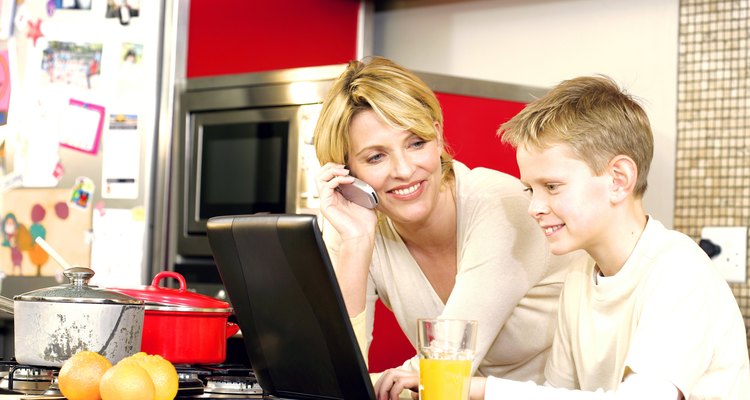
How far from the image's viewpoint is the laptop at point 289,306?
118cm

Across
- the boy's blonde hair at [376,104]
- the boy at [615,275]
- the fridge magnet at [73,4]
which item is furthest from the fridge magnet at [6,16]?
the boy at [615,275]

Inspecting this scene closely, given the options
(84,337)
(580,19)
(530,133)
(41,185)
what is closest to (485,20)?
(580,19)

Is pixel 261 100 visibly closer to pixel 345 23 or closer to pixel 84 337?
pixel 345 23

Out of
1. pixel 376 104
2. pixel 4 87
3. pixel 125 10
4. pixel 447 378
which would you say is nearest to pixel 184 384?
pixel 447 378

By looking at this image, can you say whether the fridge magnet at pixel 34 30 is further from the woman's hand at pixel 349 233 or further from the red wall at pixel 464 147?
the woman's hand at pixel 349 233

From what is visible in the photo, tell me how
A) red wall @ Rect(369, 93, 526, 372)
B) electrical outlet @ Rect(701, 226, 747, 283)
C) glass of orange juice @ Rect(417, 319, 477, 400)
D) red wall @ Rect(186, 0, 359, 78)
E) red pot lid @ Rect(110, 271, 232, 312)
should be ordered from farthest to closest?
1. red wall @ Rect(186, 0, 359, 78)
2. red wall @ Rect(369, 93, 526, 372)
3. electrical outlet @ Rect(701, 226, 747, 283)
4. red pot lid @ Rect(110, 271, 232, 312)
5. glass of orange juice @ Rect(417, 319, 477, 400)

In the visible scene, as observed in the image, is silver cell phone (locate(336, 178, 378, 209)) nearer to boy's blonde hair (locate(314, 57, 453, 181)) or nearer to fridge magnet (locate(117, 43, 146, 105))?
boy's blonde hair (locate(314, 57, 453, 181))

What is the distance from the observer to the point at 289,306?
1241 mm

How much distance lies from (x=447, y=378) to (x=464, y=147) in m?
1.75

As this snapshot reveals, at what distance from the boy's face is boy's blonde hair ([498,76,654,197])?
16mm

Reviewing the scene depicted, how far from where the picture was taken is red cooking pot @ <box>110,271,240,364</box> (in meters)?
1.51

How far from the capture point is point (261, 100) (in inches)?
114

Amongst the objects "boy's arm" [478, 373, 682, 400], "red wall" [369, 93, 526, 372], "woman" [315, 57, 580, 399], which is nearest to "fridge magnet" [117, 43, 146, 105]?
"red wall" [369, 93, 526, 372]

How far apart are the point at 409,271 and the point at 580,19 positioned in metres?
1.43
